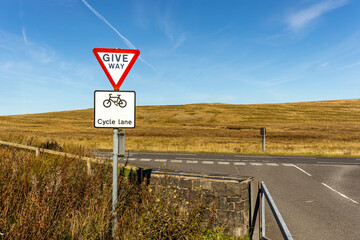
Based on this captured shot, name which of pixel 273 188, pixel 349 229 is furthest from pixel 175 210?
pixel 273 188

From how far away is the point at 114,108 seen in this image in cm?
418

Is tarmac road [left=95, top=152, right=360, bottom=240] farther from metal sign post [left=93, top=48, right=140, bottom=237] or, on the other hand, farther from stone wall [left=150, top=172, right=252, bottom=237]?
metal sign post [left=93, top=48, right=140, bottom=237]

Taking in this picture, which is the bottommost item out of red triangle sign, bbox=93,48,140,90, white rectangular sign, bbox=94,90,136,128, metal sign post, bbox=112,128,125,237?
metal sign post, bbox=112,128,125,237

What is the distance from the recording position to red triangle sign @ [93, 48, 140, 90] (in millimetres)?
4305

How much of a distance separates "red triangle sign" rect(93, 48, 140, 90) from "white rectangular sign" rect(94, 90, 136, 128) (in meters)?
0.22

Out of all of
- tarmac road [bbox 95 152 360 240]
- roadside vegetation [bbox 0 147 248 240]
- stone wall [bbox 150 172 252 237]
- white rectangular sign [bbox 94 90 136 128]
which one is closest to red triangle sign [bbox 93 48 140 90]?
white rectangular sign [bbox 94 90 136 128]

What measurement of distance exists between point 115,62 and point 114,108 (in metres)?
0.78

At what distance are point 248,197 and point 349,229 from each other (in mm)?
2731

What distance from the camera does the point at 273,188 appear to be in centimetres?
991

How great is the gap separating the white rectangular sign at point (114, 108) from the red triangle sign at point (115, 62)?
22 cm

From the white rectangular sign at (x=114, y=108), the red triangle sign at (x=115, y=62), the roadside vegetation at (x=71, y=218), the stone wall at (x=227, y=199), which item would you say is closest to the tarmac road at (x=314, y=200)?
the stone wall at (x=227, y=199)

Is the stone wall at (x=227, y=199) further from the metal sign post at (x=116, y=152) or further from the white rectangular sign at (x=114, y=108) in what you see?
the white rectangular sign at (x=114, y=108)

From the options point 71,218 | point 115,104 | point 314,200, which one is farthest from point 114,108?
point 314,200

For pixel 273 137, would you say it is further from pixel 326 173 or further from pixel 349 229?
pixel 349 229
